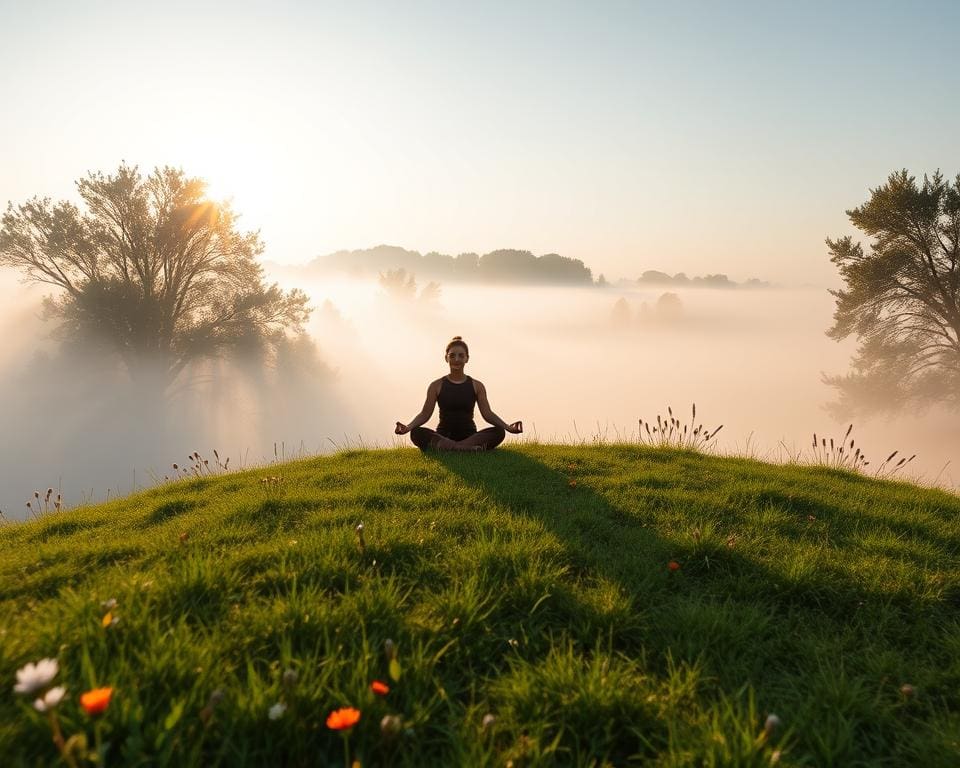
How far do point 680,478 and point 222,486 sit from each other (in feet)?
20.7

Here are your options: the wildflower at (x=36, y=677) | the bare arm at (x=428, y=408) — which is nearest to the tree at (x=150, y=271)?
the bare arm at (x=428, y=408)

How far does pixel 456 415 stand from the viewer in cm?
926

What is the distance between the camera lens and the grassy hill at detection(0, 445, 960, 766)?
1999mm

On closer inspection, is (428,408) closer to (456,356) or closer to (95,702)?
(456,356)

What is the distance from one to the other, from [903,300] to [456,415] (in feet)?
87.3

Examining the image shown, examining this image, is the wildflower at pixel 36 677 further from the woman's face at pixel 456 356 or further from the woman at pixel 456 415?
the woman's face at pixel 456 356

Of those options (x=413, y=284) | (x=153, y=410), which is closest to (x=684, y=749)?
(x=153, y=410)

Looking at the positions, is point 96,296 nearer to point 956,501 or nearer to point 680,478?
point 680,478

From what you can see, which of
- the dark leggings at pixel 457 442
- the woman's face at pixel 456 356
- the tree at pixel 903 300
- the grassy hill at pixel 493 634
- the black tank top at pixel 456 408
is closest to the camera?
the grassy hill at pixel 493 634

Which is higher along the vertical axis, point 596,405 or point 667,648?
point 667,648

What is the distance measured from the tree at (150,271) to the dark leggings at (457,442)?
24.9 metres

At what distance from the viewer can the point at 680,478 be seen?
692 centimetres

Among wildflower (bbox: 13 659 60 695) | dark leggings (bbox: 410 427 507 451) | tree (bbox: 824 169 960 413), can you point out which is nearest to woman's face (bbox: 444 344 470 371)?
dark leggings (bbox: 410 427 507 451)

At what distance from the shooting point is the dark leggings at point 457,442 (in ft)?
29.0
